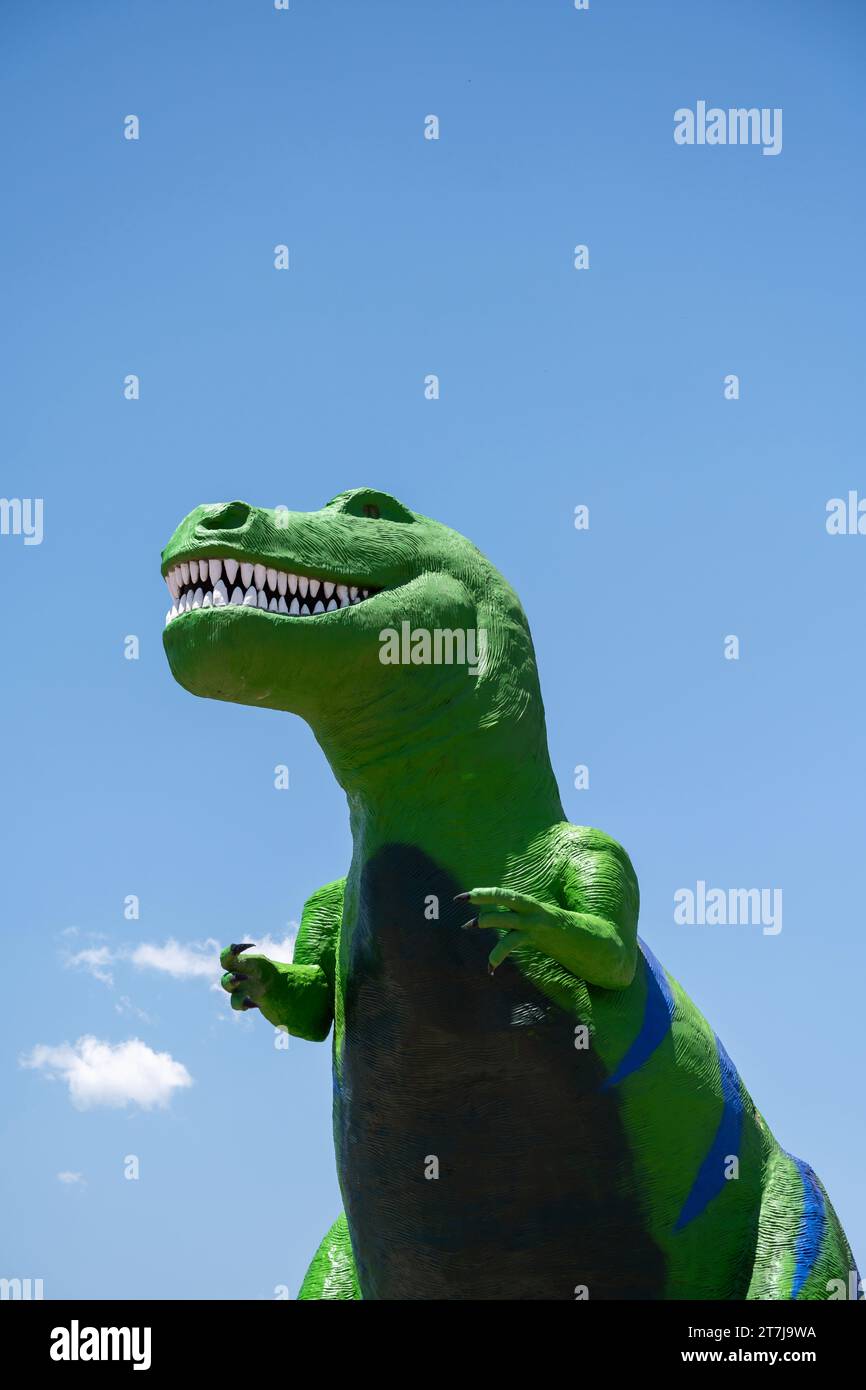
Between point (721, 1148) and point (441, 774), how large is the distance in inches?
76.5

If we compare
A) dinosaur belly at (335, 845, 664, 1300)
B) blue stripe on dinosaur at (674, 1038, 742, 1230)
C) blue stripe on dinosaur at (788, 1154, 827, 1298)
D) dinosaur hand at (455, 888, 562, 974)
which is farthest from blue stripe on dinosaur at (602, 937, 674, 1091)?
blue stripe on dinosaur at (788, 1154, 827, 1298)

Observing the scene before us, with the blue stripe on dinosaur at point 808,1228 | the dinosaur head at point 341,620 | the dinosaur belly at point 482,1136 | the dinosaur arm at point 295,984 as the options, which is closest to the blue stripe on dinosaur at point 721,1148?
the dinosaur belly at point 482,1136

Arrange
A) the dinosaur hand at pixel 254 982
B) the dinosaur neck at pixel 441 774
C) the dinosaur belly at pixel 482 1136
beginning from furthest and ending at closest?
1. the dinosaur hand at pixel 254 982
2. the dinosaur neck at pixel 441 774
3. the dinosaur belly at pixel 482 1136

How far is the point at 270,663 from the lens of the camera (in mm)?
8008

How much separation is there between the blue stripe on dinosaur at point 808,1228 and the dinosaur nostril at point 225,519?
367 cm

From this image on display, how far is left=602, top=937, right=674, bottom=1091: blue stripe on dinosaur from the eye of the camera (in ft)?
26.9

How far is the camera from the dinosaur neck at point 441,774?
8.29 m

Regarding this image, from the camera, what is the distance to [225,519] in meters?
8.11

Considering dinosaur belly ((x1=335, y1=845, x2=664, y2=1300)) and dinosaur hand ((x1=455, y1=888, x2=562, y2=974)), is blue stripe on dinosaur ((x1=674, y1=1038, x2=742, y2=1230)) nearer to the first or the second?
dinosaur belly ((x1=335, y1=845, x2=664, y2=1300))

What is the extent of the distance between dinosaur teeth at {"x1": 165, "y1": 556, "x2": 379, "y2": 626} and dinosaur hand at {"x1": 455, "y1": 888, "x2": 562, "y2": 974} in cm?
137

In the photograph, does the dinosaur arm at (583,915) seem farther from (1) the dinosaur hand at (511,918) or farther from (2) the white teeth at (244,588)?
(2) the white teeth at (244,588)

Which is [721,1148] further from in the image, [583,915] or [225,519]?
[225,519]

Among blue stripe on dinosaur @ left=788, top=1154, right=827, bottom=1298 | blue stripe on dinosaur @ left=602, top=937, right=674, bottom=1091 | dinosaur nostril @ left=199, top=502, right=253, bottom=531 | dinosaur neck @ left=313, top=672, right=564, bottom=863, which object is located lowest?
blue stripe on dinosaur @ left=788, top=1154, right=827, bottom=1298
